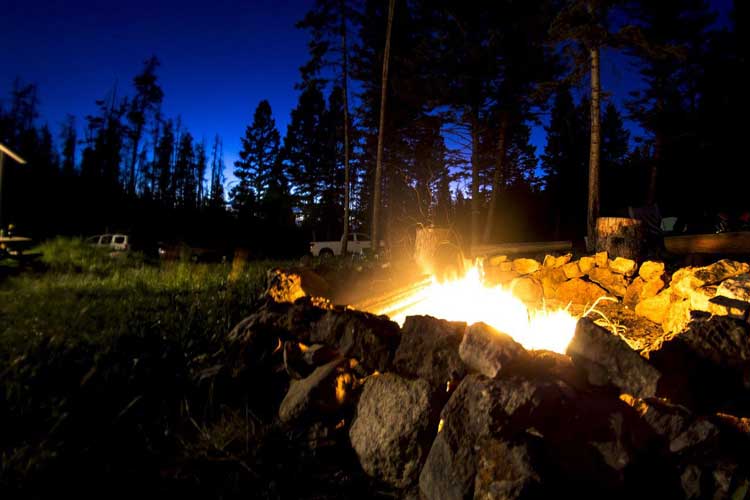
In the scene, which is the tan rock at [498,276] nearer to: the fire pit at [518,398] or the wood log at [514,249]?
the wood log at [514,249]

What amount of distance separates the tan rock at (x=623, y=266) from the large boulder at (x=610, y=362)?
3.35 m

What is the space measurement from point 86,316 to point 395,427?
223cm

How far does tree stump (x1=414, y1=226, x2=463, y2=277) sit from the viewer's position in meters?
5.30

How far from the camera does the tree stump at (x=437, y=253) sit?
→ 209 inches

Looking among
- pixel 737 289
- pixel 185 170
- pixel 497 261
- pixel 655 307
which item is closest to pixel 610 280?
pixel 655 307

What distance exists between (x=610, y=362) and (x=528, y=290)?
3126mm

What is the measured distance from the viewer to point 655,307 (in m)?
4.43

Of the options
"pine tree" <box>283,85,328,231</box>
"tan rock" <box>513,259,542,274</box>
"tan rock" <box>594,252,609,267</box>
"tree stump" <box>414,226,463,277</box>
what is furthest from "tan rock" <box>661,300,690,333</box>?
"pine tree" <box>283,85,328,231</box>

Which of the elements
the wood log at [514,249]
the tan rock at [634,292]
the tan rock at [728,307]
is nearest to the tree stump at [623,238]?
the tan rock at [634,292]

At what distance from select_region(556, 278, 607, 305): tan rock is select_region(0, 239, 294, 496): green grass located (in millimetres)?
4229

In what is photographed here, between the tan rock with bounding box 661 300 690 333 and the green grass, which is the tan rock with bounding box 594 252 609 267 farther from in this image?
the green grass

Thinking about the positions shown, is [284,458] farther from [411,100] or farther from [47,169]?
[47,169]

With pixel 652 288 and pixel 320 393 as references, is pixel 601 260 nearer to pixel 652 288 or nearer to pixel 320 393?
pixel 652 288

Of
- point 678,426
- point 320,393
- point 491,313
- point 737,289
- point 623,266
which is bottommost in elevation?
point 320,393
